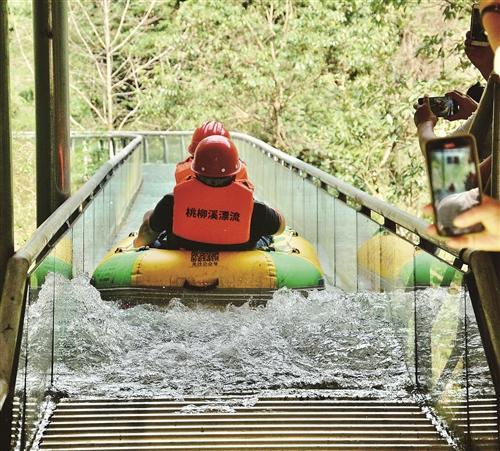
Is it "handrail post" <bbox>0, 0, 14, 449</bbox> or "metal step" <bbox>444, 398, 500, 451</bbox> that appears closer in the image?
"metal step" <bbox>444, 398, 500, 451</bbox>

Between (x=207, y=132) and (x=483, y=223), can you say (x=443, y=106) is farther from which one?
(x=207, y=132)

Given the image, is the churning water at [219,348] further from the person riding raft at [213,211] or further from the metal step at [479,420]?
the person riding raft at [213,211]

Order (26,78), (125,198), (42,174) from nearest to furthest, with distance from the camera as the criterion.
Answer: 1. (42,174)
2. (125,198)
3. (26,78)

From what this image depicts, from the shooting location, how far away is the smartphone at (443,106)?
12.8 ft

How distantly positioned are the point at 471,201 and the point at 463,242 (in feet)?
0.30

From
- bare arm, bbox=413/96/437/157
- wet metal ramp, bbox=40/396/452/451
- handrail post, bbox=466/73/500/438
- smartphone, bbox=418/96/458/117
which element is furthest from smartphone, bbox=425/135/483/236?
wet metal ramp, bbox=40/396/452/451

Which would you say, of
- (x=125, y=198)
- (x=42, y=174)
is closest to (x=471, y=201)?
(x=42, y=174)

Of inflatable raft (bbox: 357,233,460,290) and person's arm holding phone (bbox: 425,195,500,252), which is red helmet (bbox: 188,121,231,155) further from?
person's arm holding phone (bbox: 425,195,500,252)

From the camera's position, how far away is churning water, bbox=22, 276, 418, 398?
16.6 ft

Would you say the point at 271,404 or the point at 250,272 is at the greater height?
the point at 271,404

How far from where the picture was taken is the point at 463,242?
2.38m

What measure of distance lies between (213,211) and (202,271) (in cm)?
49

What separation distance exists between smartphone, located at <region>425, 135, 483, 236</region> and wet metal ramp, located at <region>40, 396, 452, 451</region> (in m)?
1.94

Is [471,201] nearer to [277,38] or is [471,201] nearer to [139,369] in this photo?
[139,369]
